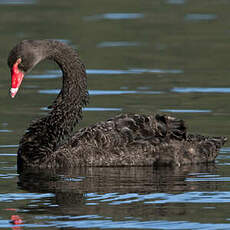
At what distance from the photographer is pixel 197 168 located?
1098 centimetres

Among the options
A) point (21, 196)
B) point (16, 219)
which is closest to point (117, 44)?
point (21, 196)

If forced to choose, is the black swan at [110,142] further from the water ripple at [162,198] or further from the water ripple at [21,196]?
the water ripple at [162,198]

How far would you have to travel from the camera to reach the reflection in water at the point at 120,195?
27.0 feet

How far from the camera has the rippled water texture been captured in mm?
8547

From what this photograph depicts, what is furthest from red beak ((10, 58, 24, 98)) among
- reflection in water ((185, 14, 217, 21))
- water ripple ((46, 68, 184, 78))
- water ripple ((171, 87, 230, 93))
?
reflection in water ((185, 14, 217, 21))

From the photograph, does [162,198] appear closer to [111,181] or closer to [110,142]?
[111,181]

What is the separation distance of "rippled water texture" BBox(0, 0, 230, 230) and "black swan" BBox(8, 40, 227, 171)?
24 centimetres

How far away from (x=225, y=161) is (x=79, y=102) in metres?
2.01

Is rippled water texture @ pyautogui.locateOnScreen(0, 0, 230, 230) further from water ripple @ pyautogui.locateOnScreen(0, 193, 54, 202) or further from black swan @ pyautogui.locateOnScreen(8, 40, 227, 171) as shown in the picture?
black swan @ pyautogui.locateOnScreen(8, 40, 227, 171)

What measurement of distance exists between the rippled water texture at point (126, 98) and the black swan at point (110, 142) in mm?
236

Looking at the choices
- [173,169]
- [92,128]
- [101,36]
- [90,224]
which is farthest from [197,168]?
[101,36]

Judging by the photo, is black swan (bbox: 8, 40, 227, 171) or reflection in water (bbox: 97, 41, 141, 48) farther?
reflection in water (bbox: 97, 41, 141, 48)

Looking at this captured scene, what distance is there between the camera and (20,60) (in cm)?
1116

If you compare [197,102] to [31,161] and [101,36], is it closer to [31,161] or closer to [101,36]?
[31,161]
